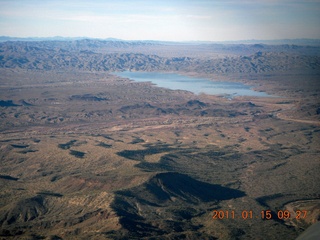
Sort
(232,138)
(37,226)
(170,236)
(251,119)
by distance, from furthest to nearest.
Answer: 1. (251,119)
2. (232,138)
3. (37,226)
4. (170,236)

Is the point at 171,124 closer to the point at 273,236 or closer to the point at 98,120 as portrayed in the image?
the point at 98,120

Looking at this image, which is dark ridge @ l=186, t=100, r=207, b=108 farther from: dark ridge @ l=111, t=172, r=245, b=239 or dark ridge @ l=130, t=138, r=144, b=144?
dark ridge @ l=111, t=172, r=245, b=239

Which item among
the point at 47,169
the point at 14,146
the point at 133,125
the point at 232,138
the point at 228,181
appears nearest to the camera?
the point at 228,181

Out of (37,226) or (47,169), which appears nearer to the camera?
(37,226)

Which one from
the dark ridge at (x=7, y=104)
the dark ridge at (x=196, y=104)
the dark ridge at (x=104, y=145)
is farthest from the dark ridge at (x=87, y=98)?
the dark ridge at (x=104, y=145)

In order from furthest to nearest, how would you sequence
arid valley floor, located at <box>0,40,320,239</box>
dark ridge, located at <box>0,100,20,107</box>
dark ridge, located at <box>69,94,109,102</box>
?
dark ridge, located at <box>69,94,109,102</box>
dark ridge, located at <box>0,100,20,107</box>
arid valley floor, located at <box>0,40,320,239</box>

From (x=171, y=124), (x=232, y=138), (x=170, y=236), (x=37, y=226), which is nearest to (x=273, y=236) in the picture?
(x=170, y=236)
